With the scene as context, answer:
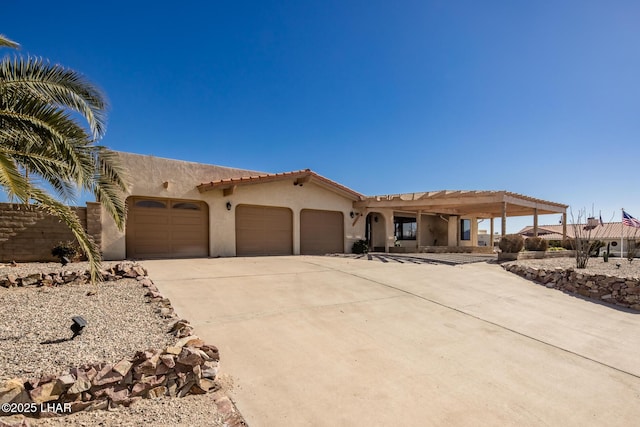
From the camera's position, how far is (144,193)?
11.6m

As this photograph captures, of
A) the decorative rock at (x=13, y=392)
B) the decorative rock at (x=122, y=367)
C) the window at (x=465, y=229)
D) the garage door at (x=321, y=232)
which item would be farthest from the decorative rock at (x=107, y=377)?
the window at (x=465, y=229)

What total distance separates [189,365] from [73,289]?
5.05 metres

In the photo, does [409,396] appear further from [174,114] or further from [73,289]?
[174,114]

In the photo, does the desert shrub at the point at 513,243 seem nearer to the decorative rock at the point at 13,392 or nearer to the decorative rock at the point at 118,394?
the decorative rock at the point at 118,394

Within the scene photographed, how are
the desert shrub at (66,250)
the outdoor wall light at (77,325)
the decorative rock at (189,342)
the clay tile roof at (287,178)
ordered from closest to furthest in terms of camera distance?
1. the decorative rock at (189,342)
2. the outdoor wall light at (77,325)
3. the desert shrub at (66,250)
4. the clay tile roof at (287,178)

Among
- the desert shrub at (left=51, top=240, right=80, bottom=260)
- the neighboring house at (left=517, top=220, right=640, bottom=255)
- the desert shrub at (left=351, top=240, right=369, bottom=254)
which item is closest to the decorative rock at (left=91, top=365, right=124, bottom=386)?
the desert shrub at (left=51, top=240, right=80, bottom=260)

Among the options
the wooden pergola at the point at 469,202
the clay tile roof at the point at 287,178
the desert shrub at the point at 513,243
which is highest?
the clay tile roof at the point at 287,178

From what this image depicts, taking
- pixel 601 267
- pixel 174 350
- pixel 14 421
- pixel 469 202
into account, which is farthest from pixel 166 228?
pixel 601 267

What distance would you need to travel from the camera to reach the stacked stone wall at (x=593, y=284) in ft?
27.9

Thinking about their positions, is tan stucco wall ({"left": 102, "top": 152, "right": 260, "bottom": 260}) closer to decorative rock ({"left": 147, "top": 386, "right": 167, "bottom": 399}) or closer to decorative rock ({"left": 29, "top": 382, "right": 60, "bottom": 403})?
decorative rock ({"left": 29, "top": 382, "right": 60, "bottom": 403})

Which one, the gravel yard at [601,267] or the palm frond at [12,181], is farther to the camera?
the gravel yard at [601,267]

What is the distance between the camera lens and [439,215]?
23.1 meters

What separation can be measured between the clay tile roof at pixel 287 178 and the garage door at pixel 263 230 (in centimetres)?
150

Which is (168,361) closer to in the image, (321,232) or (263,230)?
(263,230)
